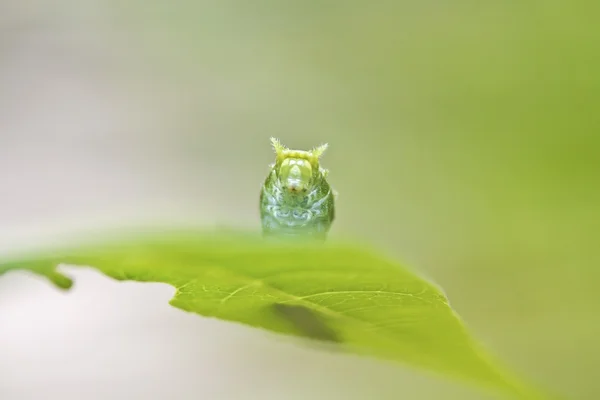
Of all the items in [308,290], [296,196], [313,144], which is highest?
[313,144]

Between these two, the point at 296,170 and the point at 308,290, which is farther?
the point at 296,170

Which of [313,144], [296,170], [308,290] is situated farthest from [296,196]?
[313,144]

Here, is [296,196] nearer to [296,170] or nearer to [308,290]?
[296,170]

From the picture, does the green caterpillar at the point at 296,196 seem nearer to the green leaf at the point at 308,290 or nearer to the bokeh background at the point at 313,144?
→ the green leaf at the point at 308,290

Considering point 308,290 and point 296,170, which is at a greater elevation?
point 296,170

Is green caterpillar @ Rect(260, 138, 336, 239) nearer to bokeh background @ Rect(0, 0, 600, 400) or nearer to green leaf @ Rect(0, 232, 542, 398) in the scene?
green leaf @ Rect(0, 232, 542, 398)

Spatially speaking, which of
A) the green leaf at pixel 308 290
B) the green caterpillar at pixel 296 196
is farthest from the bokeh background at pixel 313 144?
the green leaf at pixel 308 290
